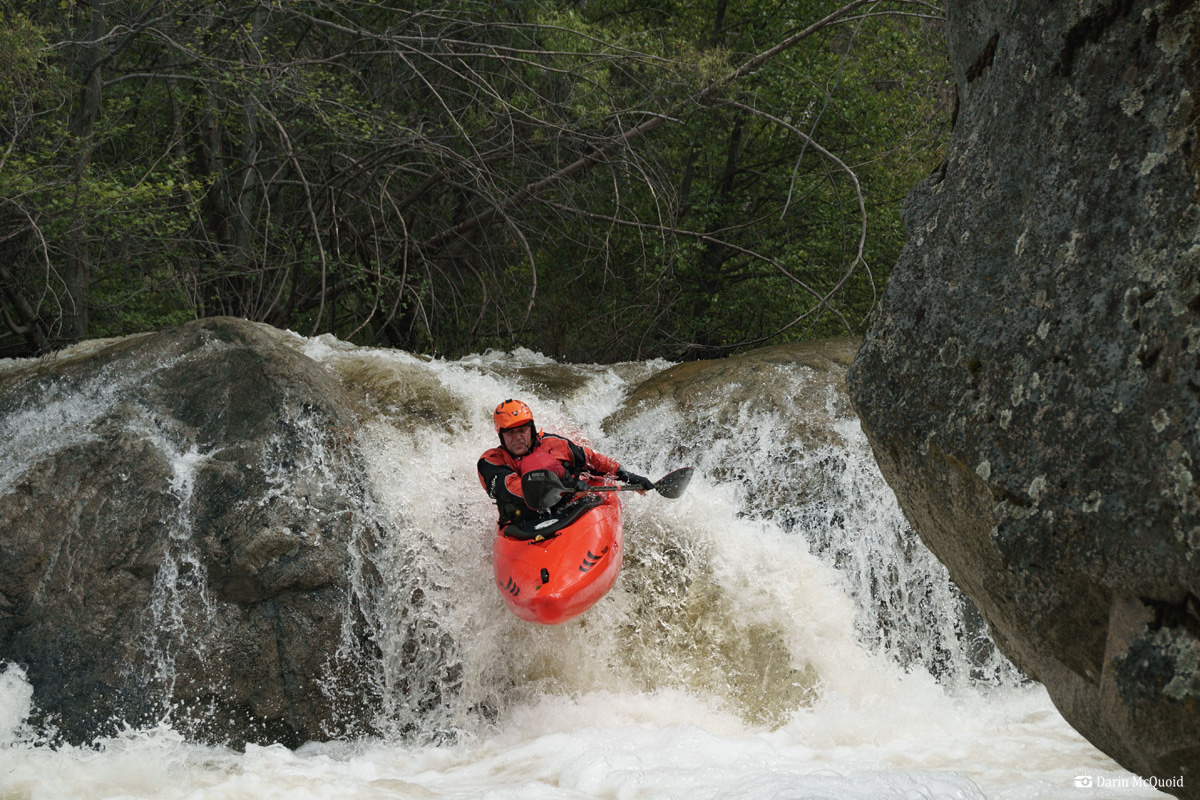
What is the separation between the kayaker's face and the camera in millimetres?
4844

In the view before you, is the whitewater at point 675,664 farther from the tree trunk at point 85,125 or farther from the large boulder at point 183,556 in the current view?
the tree trunk at point 85,125

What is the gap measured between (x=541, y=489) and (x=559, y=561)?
1.14 feet

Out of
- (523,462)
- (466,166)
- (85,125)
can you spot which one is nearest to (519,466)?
(523,462)

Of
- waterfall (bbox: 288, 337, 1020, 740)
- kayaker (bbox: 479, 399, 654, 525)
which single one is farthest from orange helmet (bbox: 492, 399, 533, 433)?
waterfall (bbox: 288, 337, 1020, 740)

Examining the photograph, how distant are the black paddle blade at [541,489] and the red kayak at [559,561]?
154mm

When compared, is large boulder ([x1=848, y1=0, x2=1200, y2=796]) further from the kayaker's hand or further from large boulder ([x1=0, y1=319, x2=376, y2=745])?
large boulder ([x1=0, y1=319, x2=376, y2=745])

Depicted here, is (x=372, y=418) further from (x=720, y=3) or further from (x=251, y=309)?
(x=720, y=3)

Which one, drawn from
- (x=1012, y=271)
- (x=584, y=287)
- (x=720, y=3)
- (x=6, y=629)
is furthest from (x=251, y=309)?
(x=1012, y=271)

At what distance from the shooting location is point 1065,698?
1.94 m

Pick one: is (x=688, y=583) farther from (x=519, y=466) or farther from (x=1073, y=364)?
(x=1073, y=364)

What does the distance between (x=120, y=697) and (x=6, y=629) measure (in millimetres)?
565

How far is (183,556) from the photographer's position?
168 inches

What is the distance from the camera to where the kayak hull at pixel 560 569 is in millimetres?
4254

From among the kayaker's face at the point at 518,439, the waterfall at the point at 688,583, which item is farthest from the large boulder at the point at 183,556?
the kayaker's face at the point at 518,439
